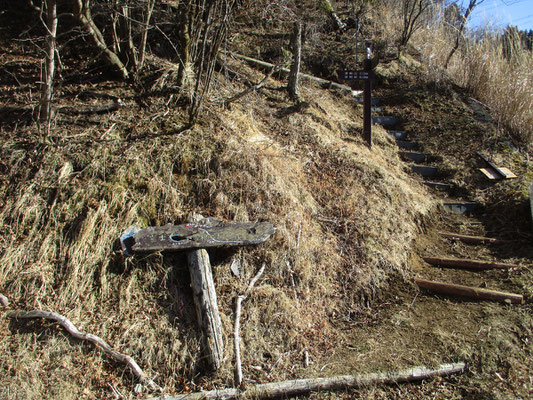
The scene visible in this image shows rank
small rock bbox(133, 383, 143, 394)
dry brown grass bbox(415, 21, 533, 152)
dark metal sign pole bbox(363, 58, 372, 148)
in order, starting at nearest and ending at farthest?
small rock bbox(133, 383, 143, 394)
dark metal sign pole bbox(363, 58, 372, 148)
dry brown grass bbox(415, 21, 533, 152)

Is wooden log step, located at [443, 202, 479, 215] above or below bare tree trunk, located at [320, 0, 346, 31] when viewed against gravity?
below

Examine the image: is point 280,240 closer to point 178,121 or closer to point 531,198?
point 178,121

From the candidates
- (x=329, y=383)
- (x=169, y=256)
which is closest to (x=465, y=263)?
(x=329, y=383)

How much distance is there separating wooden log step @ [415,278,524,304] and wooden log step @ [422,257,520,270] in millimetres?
525

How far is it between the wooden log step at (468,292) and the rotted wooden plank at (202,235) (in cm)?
197

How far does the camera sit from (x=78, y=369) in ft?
11.6

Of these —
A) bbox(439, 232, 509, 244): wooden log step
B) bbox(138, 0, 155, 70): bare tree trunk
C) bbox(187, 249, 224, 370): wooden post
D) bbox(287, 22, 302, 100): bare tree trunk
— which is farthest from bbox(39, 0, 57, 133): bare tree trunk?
bbox(439, 232, 509, 244): wooden log step

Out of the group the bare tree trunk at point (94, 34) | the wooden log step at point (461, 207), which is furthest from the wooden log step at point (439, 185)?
the bare tree trunk at point (94, 34)

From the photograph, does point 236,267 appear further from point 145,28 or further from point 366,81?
point 366,81

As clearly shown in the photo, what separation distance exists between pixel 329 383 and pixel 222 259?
1.64m

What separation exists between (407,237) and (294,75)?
3.69 m

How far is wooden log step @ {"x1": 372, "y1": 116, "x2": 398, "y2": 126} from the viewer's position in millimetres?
8297

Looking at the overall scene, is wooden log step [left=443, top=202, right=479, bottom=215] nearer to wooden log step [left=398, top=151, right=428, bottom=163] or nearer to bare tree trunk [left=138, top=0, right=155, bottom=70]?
wooden log step [left=398, top=151, right=428, bottom=163]

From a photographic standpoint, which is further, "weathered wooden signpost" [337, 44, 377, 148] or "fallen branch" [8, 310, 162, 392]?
"weathered wooden signpost" [337, 44, 377, 148]
